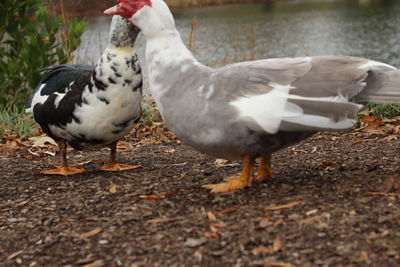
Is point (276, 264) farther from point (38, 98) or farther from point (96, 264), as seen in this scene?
point (38, 98)

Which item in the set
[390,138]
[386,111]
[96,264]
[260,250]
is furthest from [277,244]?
[386,111]

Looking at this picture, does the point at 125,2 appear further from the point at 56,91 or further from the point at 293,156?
the point at 293,156

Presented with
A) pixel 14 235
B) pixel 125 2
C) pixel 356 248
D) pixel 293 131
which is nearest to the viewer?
pixel 356 248

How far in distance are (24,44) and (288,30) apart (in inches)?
439

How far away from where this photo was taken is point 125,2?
324cm

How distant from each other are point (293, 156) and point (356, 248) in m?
2.15

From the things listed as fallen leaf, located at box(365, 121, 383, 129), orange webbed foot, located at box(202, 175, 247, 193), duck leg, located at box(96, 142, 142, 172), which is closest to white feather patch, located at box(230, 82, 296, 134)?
orange webbed foot, located at box(202, 175, 247, 193)

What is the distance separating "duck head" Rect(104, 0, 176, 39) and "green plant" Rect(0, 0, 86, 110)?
385cm

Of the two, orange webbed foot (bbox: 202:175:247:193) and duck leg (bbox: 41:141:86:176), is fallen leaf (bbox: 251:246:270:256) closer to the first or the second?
orange webbed foot (bbox: 202:175:247:193)

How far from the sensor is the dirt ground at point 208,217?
2.43 meters

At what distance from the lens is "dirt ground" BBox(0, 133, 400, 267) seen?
243 cm

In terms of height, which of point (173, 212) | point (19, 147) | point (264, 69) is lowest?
point (19, 147)

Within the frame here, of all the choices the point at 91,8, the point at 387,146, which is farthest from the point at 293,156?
the point at 91,8

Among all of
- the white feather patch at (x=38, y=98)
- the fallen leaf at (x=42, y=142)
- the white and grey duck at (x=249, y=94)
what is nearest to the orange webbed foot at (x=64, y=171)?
the white feather patch at (x=38, y=98)
